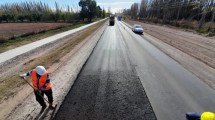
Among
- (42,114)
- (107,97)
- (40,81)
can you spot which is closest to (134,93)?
(107,97)

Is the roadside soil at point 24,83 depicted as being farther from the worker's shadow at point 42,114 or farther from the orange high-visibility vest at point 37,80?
the orange high-visibility vest at point 37,80

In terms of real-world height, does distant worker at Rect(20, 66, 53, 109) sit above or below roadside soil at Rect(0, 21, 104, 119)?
above

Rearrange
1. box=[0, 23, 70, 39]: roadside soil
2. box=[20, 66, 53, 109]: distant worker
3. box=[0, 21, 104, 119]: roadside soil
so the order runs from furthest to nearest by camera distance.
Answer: box=[0, 23, 70, 39]: roadside soil
box=[0, 21, 104, 119]: roadside soil
box=[20, 66, 53, 109]: distant worker

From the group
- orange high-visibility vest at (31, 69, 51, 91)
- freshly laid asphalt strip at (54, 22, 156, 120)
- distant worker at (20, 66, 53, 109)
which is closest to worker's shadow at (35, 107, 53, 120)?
distant worker at (20, 66, 53, 109)

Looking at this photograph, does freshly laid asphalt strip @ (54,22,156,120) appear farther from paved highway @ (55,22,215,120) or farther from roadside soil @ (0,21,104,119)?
roadside soil @ (0,21,104,119)

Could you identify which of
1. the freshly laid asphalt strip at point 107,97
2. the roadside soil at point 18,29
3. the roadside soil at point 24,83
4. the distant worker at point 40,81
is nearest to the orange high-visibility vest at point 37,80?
the distant worker at point 40,81

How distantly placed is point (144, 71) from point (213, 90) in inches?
141

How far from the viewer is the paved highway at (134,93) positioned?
6.21 metres

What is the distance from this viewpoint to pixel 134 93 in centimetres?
766

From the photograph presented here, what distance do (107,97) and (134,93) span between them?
1165 millimetres

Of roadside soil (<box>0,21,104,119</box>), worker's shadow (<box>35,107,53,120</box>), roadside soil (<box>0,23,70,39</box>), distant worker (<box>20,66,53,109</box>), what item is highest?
distant worker (<box>20,66,53,109</box>)

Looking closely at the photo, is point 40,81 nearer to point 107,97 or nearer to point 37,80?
point 37,80

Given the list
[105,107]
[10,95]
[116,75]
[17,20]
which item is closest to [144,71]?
[116,75]

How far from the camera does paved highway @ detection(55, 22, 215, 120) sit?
6207 millimetres
